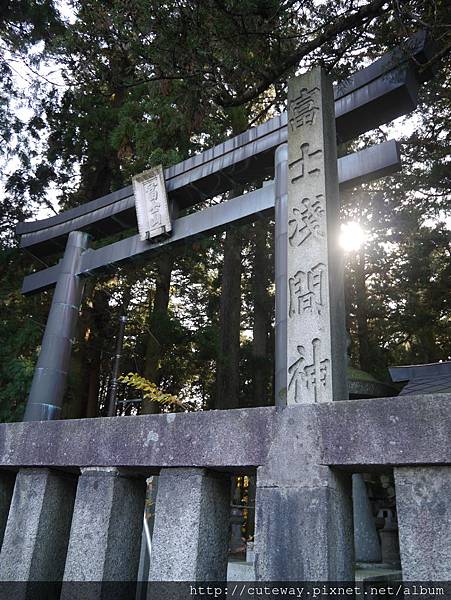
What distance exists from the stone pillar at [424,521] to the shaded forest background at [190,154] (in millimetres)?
3027

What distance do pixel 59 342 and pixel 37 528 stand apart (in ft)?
15.4

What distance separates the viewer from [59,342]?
6406 mm

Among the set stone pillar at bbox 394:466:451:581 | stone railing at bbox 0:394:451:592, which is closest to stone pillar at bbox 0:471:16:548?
stone railing at bbox 0:394:451:592

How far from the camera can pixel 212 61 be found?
3764 mm

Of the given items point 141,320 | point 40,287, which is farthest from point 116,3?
point 141,320

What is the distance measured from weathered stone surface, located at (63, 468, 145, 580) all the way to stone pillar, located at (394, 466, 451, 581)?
105 centimetres

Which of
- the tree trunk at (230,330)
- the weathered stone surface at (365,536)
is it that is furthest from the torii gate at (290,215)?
the tree trunk at (230,330)

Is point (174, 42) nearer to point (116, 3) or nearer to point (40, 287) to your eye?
point (116, 3)

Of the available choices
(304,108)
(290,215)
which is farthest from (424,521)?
(304,108)

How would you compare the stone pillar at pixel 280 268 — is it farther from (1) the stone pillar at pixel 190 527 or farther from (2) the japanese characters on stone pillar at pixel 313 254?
(1) the stone pillar at pixel 190 527

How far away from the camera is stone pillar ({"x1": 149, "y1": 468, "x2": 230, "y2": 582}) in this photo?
1671mm

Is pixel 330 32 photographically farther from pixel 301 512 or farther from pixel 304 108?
pixel 301 512

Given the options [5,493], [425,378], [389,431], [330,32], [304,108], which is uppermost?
[330,32]

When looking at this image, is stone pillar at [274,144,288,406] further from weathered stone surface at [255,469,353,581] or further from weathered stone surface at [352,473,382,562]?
weathered stone surface at [352,473,382,562]
